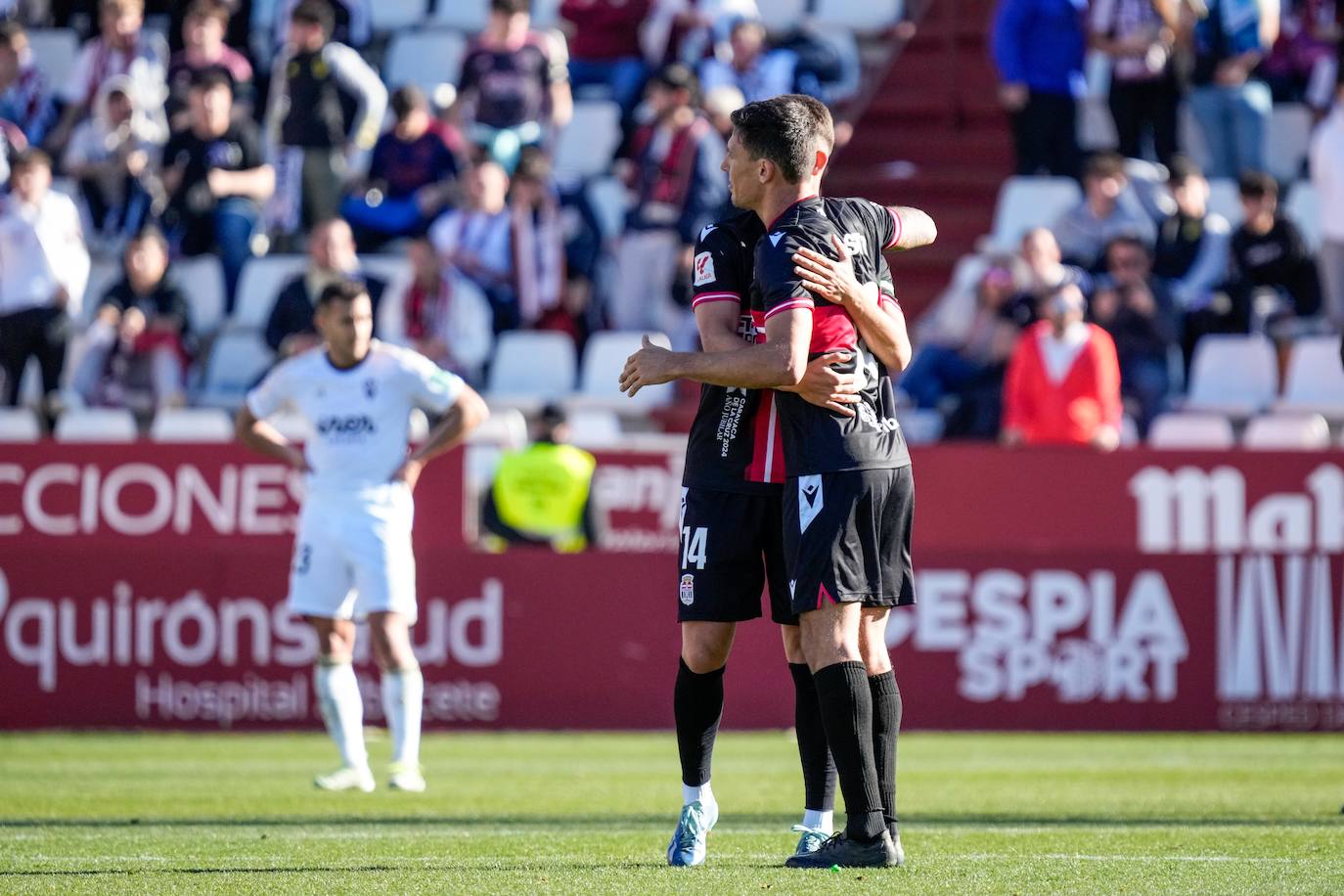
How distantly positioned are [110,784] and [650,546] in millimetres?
5329

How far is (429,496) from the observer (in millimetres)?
14781

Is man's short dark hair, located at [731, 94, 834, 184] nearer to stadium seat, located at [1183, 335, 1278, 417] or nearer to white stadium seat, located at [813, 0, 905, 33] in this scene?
stadium seat, located at [1183, 335, 1278, 417]

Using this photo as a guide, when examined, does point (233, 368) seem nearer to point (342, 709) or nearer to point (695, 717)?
point (342, 709)

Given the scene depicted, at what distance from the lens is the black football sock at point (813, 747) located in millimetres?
6566

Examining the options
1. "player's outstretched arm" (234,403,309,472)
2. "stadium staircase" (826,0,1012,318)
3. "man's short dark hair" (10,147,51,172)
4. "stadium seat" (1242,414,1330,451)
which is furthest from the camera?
"stadium staircase" (826,0,1012,318)

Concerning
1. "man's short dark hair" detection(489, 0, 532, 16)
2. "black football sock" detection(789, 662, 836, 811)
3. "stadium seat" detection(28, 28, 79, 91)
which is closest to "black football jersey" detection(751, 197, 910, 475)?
"black football sock" detection(789, 662, 836, 811)

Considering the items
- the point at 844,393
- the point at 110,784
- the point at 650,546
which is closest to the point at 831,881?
the point at 844,393

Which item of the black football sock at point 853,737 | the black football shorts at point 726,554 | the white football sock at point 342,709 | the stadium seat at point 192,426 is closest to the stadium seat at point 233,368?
the stadium seat at point 192,426

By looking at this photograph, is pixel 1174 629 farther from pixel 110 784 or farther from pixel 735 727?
pixel 110 784

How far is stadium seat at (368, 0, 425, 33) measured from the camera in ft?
66.6

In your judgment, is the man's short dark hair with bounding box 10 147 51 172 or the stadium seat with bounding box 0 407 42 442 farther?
the man's short dark hair with bounding box 10 147 51 172

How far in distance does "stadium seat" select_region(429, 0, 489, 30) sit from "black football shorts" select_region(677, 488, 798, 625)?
14.3m

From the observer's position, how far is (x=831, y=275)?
20.3 ft

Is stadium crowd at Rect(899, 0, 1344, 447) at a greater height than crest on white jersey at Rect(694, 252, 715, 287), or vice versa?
stadium crowd at Rect(899, 0, 1344, 447)
